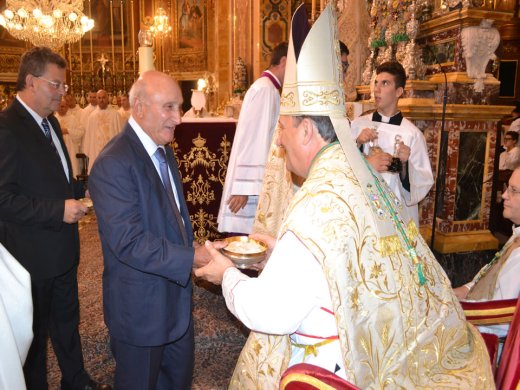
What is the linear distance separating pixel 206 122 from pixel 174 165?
218 cm

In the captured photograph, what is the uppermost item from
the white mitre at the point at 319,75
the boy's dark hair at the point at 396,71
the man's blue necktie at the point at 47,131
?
the boy's dark hair at the point at 396,71

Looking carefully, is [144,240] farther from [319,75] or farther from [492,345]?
[492,345]

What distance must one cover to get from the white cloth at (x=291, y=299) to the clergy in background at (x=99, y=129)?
386 inches

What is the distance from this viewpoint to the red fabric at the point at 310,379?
4.45ft

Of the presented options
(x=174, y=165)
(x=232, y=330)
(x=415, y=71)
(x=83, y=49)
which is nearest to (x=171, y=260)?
(x=174, y=165)

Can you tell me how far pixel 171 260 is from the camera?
192cm

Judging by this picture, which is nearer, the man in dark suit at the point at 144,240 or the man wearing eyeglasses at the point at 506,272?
the man in dark suit at the point at 144,240

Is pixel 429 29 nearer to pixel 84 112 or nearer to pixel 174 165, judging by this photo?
pixel 174 165

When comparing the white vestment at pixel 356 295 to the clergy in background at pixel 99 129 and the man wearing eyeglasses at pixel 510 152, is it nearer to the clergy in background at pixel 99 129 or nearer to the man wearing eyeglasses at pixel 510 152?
the man wearing eyeglasses at pixel 510 152

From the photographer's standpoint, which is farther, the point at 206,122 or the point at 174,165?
the point at 206,122

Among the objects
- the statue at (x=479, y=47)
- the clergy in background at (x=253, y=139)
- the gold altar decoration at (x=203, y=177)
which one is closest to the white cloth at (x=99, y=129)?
the gold altar decoration at (x=203, y=177)

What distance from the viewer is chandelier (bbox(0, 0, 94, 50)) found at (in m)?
10.8

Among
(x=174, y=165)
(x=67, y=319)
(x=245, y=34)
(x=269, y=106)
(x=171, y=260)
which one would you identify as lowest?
(x=67, y=319)

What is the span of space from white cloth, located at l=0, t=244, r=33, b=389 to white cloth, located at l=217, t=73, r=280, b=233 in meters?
2.75
